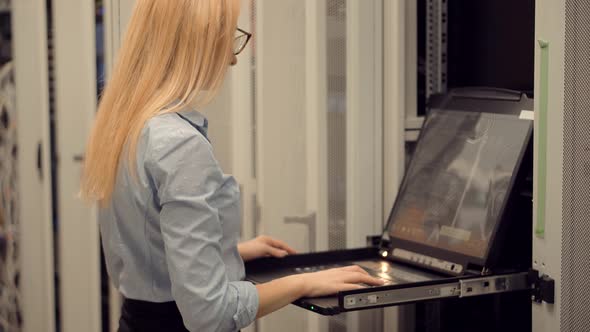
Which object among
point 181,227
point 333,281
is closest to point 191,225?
point 181,227

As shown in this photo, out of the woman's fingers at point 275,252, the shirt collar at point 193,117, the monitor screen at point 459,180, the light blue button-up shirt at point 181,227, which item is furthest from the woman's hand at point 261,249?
the shirt collar at point 193,117

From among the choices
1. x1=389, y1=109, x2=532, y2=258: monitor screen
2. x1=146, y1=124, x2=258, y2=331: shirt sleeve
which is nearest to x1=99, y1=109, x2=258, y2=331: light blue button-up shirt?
x1=146, y1=124, x2=258, y2=331: shirt sleeve

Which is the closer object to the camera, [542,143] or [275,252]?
[542,143]

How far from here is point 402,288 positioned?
1.68 metres

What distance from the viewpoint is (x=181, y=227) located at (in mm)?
1372

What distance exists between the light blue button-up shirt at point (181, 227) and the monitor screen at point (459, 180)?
66cm

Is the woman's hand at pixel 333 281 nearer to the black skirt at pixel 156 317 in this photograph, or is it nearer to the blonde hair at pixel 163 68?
the black skirt at pixel 156 317

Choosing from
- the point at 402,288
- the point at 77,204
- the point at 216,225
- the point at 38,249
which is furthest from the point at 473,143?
the point at 38,249

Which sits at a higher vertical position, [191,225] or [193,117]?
[193,117]

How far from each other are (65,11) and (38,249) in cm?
94

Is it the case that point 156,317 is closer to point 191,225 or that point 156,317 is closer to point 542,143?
point 191,225

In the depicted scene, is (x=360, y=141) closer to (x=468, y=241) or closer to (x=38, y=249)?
(x=468, y=241)

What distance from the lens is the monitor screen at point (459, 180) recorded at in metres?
1.90

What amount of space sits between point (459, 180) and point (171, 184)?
0.90 meters
